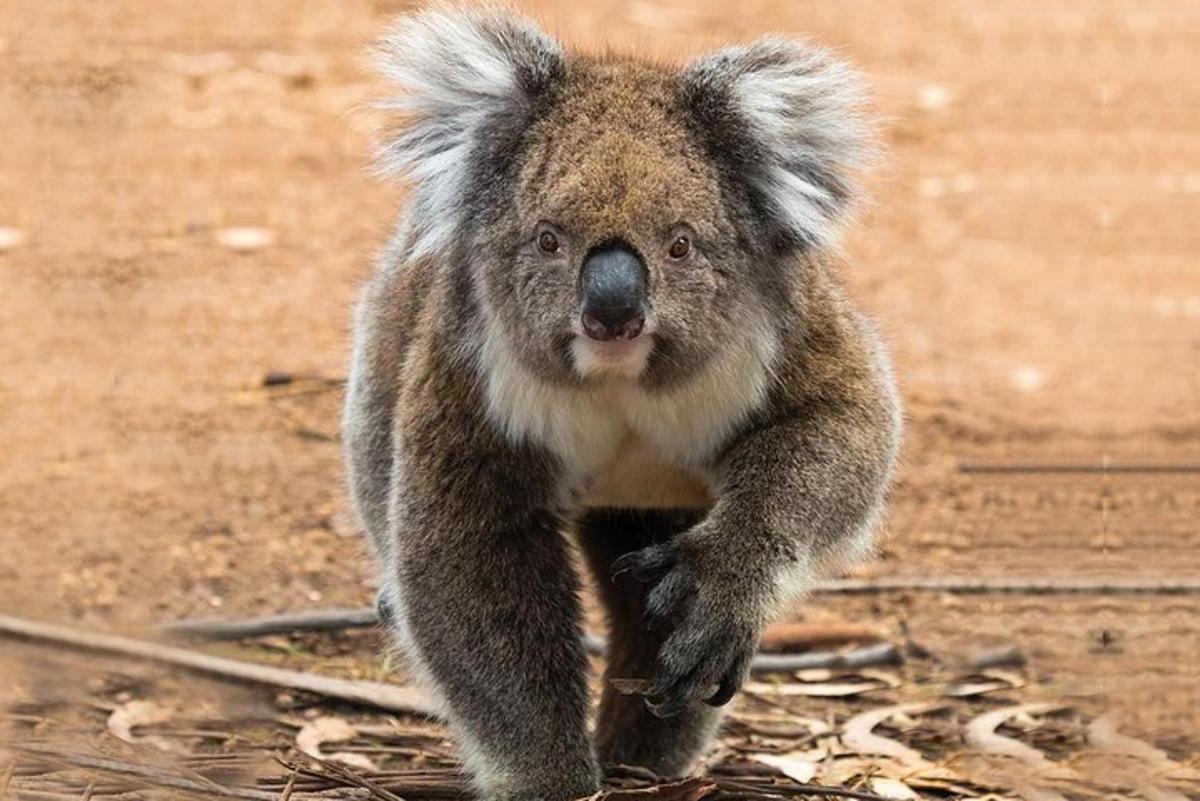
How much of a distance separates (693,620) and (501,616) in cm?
59

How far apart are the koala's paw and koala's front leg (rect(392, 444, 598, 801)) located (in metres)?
0.37

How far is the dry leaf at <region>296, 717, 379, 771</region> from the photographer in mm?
6469

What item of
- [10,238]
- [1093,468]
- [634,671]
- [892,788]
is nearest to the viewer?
[634,671]

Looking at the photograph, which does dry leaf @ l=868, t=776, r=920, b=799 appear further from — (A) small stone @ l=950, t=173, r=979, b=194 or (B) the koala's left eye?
(A) small stone @ l=950, t=173, r=979, b=194

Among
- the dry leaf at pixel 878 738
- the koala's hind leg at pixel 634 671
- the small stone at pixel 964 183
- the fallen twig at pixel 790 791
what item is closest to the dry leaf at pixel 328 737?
the koala's hind leg at pixel 634 671

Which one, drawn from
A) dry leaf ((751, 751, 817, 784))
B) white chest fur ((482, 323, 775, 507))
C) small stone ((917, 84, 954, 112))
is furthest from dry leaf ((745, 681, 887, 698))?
small stone ((917, 84, 954, 112))

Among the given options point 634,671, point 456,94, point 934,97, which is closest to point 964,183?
point 934,97

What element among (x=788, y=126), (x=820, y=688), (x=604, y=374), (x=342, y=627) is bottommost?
(x=342, y=627)

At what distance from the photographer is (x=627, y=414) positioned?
527 cm

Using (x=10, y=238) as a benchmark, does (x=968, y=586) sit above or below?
above

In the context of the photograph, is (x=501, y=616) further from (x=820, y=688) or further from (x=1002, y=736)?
(x=820, y=688)

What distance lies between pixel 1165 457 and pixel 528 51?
4617 millimetres

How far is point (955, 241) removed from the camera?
12430 mm

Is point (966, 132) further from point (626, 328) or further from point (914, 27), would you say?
point (626, 328)
